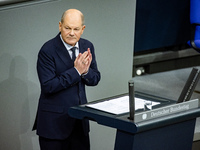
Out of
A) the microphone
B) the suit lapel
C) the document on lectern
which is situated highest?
the suit lapel

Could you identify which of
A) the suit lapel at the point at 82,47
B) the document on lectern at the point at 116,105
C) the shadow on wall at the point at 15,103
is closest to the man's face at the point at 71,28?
the suit lapel at the point at 82,47

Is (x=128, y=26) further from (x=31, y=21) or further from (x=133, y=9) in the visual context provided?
(x=31, y=21)

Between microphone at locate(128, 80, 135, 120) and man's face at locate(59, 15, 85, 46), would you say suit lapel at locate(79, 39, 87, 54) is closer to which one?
man's face at locate(59, 15, 85, 46)

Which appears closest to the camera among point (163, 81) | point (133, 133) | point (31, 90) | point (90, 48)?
point (133, 133)

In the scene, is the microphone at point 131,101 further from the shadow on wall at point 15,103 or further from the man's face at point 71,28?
the shadow on wall at point 15,103

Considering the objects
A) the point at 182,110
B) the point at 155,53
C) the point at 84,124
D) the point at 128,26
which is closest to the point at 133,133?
the point at 182,110

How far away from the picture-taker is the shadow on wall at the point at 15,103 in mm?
3742

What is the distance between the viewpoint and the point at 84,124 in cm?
312

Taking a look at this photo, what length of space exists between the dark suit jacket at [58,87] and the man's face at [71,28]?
3.3 inches

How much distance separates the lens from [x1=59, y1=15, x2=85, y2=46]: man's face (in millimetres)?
2961

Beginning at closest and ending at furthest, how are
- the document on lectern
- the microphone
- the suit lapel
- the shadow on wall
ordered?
1. the microphone
2. the document on lectern
3. the suit lapel
4. the shadow on wall

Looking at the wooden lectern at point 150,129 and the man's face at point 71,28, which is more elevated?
the man's face at point 71,28

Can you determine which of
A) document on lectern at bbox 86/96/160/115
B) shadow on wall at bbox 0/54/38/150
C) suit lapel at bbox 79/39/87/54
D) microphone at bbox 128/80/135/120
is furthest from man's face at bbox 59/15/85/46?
shadow on wall at bbox 0/54/38/150

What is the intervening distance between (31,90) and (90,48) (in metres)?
0.86
